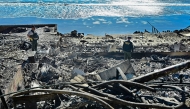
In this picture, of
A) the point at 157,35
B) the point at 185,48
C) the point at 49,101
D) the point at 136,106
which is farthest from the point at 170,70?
the point at 157,35

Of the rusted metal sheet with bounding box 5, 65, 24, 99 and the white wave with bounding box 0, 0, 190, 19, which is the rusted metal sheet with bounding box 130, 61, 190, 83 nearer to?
the rusted metal sheet with bounding box 5, 65, 24, 99

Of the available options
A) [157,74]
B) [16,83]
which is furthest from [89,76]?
[157,74]

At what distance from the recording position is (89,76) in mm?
10516

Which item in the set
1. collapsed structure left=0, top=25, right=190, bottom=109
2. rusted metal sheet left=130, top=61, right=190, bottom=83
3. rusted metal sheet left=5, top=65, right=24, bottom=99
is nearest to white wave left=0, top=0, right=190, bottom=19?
collapsed structure left=0, top=25, right=190, bottom=109

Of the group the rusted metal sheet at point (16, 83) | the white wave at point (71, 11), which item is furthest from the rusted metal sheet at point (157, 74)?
the white wave at point (71, 11)

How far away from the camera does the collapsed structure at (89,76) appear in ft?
18.4

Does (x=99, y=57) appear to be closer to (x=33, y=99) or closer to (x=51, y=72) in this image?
(x=51, y=72)

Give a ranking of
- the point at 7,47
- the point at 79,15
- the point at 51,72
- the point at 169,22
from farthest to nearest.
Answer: the point at 79,15 → the point at 169,22 → the point at 7,47 → the point at 51,72

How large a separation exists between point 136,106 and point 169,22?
105 ft

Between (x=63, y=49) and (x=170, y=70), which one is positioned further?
(x=63, y=49)

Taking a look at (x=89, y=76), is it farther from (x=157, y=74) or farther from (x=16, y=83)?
(x=157, y=74)

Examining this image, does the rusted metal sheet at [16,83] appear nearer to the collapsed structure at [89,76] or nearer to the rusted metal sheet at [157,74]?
the collapsed structure at [89,76]

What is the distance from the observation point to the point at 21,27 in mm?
22078

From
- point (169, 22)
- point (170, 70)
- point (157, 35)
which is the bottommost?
point (170, 70)
